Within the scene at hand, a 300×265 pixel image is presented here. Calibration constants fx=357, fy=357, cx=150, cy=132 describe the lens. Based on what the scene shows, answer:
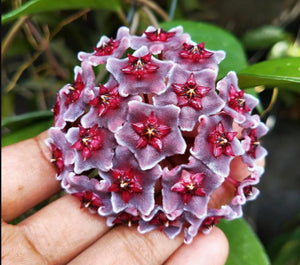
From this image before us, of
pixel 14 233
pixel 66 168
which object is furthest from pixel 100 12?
pixel 14 233

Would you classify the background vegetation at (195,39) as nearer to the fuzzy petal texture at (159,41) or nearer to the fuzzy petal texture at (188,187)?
the fuzzy petal texture at (159,41)

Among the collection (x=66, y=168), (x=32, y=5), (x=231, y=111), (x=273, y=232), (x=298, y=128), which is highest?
(x=32, y=5)

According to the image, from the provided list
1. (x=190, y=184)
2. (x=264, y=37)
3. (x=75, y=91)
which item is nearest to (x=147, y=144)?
(x=190, y=184)

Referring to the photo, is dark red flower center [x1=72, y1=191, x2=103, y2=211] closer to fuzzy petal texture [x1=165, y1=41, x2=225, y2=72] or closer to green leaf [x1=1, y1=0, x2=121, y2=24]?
fuzzy petal texture [x1=165, y1=41, x2=225, y2=72]

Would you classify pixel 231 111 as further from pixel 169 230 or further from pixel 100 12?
pixel 100 12

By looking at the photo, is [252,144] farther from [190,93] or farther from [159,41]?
[159,41]

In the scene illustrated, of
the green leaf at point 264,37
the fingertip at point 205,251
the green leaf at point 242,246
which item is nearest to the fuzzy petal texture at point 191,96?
the fingertip at point 205,251
